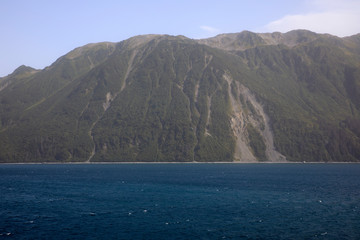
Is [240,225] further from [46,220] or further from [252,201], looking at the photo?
[46,220]

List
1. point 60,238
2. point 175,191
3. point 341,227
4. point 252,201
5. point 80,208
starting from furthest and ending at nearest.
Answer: point 175,191 → point 252,201 → point 80,208 → point 341,227 → point 60,238

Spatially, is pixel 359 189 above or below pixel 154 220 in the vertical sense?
below

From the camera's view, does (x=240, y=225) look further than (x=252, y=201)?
No

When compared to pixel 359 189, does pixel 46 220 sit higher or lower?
higher

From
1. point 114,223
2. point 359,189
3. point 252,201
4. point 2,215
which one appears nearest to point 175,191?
point 252,201

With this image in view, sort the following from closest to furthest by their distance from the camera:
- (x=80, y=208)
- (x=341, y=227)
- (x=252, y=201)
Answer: (x=341, y=227) < (x=80, y=208) < (x=252, y=201)

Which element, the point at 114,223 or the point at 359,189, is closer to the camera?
the point at 114,223

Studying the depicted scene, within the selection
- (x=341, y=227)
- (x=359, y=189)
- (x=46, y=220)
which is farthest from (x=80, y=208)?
(x=359, y=189)

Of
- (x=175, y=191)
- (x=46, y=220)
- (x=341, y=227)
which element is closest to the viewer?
(x=341, y=227)

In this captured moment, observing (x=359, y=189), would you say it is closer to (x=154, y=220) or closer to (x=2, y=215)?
(x=154, y=220)
